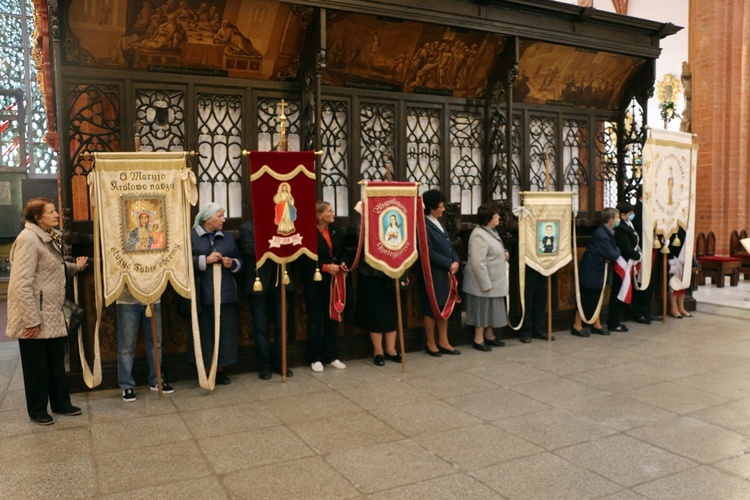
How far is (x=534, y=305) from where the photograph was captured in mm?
7238

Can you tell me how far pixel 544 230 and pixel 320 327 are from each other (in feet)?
9.57

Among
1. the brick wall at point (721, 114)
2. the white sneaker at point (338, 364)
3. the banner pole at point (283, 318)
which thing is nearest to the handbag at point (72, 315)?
the banner pole at point (283, 318)

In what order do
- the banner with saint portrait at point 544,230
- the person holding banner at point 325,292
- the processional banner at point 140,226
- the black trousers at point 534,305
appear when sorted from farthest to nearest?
the black trousers at point 534,305 < the banner with saint portrait at point 544,230 < the person holding banner at point 325,292 < the processional banner at point 140,226

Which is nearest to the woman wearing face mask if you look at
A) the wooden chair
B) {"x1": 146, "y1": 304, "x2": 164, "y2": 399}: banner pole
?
the wooden chair

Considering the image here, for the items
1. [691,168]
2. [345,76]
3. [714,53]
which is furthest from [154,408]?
[714,53]

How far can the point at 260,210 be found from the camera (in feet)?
17.4

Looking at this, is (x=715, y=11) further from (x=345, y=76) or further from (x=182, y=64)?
(x=182, y=64)

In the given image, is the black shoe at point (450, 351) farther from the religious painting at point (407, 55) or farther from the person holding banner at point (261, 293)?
the religious painting at point (407, 55)

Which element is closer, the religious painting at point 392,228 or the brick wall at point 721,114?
the religious painting at point 392,228

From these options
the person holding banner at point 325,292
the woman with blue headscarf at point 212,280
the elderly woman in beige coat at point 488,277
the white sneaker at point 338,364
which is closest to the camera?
the woman with blue headscarf at point 212,280

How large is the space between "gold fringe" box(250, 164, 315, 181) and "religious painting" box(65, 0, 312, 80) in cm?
122

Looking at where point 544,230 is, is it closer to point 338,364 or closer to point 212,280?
point 338,364

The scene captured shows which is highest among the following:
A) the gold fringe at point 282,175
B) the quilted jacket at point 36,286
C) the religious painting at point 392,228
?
the gold fringe at point 282,175

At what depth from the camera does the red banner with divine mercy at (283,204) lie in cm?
528
